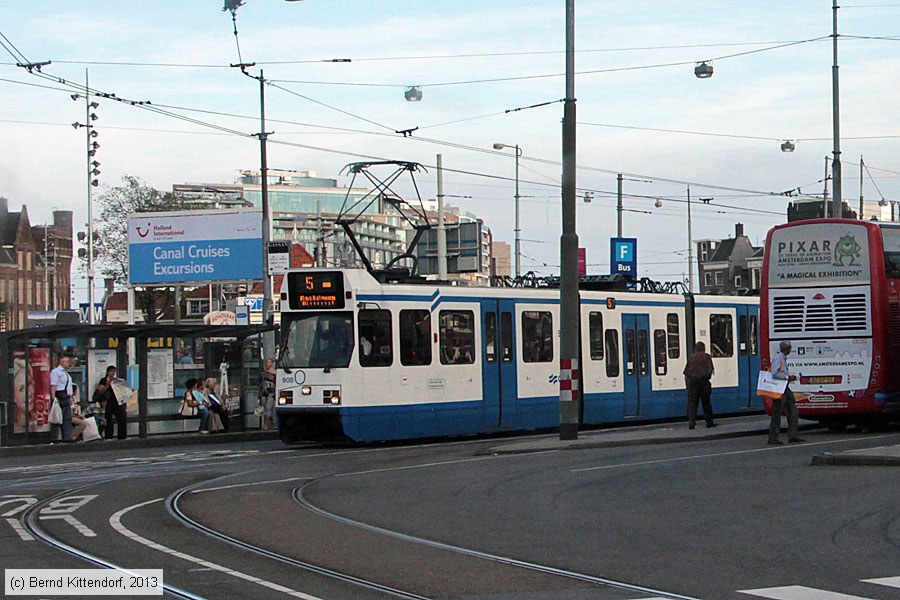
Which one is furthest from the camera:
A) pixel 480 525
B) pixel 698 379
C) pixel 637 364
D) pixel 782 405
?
pixel 637 364

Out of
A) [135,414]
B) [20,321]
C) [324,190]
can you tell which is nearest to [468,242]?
[135,414]

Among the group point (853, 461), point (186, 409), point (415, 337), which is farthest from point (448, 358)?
point (853, 461)

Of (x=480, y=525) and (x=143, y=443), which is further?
(x=143, y=443)

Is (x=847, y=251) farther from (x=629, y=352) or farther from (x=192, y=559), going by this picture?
(x=192, y=559)

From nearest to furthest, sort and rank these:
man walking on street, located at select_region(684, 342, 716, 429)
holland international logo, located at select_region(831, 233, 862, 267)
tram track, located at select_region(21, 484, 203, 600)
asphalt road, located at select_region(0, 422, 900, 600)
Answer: tram track, located at select_region(21, 484, 203, 600)
asphalt road, located at select_region(0, 422, 900, 600)
holland international logo, located at select_region(831, 233, 862, 267)
man walking on street, located at select_region(684, 342, 716, 429)

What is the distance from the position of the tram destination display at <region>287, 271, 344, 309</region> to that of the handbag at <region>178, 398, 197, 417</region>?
604cm

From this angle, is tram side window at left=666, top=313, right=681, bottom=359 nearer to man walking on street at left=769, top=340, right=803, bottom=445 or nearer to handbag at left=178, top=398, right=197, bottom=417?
man walking on street at left=769, top=340, right=803, bottom=445

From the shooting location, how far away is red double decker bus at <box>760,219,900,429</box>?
Answer: 1007 inches

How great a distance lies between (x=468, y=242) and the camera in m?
47.2

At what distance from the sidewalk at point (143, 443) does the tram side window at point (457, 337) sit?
6.15 metres

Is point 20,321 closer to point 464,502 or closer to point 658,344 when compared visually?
point 658,344

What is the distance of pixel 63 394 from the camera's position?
26531 millimetres

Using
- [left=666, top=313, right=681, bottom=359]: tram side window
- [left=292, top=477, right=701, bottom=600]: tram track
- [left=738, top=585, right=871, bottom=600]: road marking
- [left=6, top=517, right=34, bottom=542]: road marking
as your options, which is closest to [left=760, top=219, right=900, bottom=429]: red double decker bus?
[left=666, top=313, right=681, bottom=359]: tram side window

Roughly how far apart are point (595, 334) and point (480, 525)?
16669 mm
